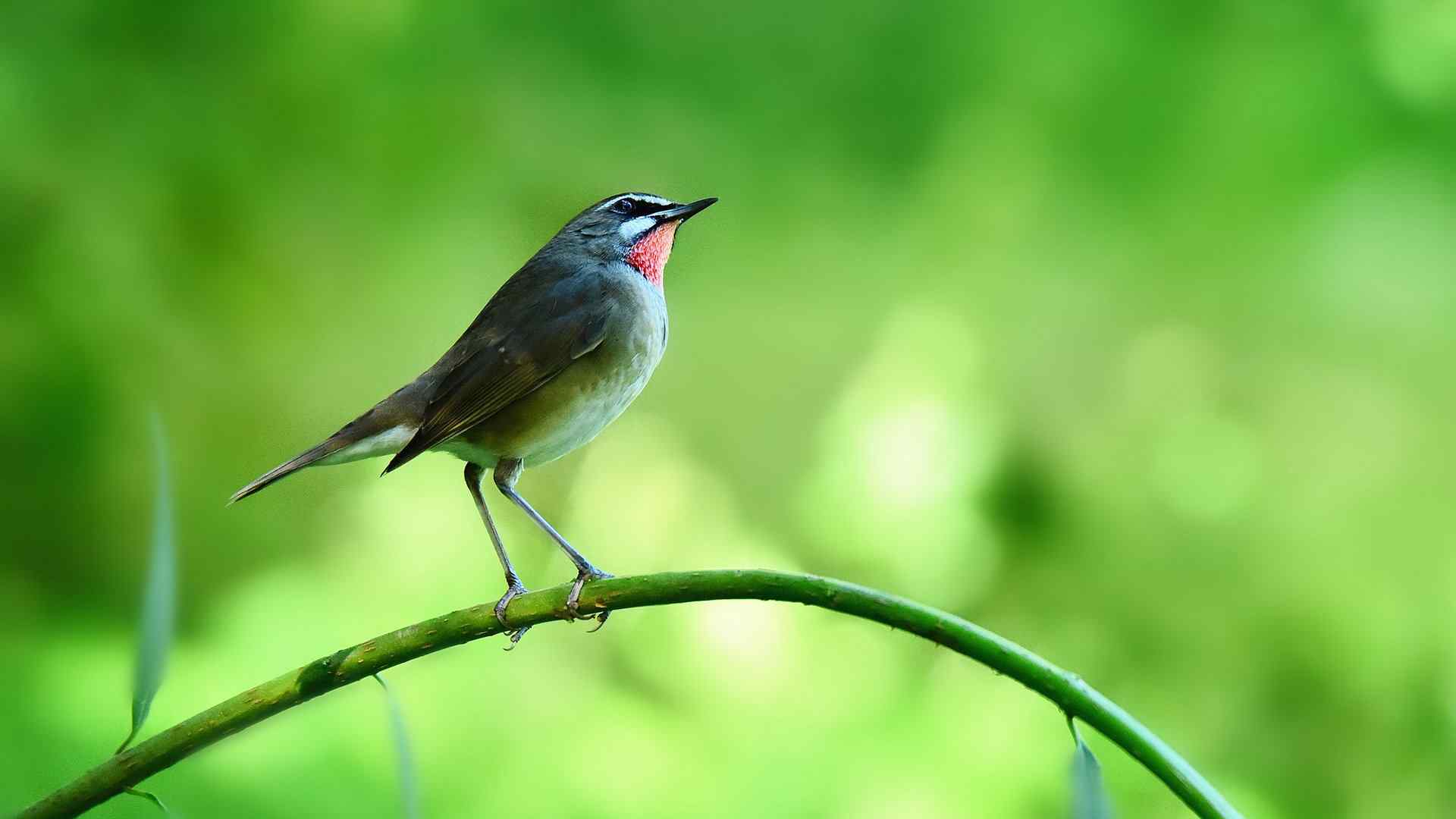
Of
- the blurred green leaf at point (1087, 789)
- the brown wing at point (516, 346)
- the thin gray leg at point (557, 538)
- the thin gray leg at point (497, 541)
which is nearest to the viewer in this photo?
the blurred green leaf at point (1087, 789)

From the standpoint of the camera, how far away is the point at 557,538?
4.50ft

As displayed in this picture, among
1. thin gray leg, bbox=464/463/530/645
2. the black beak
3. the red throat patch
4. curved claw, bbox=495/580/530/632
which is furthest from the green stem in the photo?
the red throat patch

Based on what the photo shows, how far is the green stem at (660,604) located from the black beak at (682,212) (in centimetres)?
61

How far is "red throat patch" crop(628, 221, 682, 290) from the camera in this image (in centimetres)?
162

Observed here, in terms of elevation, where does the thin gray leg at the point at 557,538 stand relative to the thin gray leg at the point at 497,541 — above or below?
above

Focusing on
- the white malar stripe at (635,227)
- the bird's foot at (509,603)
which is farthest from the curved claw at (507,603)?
the white malar stripe at (635,227)

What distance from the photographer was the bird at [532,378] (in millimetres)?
1487

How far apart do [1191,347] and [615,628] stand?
1.60 metres

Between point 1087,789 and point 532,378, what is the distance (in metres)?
0.98

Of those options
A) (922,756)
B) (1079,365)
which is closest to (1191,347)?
(1079,365)

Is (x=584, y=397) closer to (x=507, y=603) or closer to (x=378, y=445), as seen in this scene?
(x=378, y=445)

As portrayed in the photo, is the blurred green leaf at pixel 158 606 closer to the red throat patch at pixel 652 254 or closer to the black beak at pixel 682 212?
the black beak at pixel 682 212

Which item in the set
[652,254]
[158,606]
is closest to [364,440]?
[652,254]

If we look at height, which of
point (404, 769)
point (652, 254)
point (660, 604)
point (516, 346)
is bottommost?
point (404, 769)
